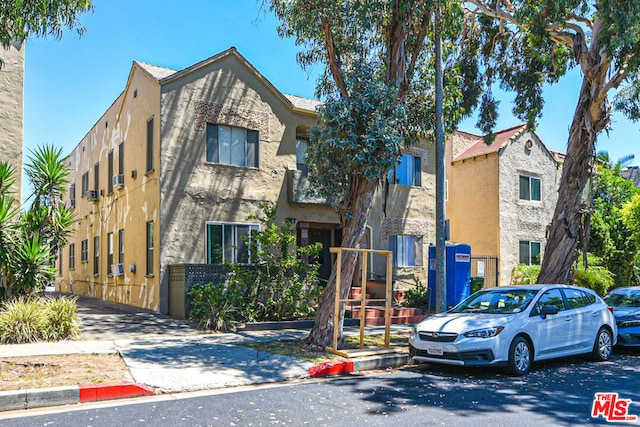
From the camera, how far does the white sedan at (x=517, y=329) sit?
368 inches

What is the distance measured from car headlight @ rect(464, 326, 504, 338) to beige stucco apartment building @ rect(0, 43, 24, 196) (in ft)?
36.9

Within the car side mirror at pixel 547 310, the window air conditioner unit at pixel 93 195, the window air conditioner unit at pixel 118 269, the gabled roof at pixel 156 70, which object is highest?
the gabled roof at pixel 156 70

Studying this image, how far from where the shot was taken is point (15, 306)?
11500mm

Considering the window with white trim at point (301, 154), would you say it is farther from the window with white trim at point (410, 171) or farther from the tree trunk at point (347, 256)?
the tree trunk at point (347, 256)

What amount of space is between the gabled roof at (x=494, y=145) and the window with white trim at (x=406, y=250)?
619 centimetres

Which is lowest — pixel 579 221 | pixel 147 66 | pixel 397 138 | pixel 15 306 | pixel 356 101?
pixel 15 306

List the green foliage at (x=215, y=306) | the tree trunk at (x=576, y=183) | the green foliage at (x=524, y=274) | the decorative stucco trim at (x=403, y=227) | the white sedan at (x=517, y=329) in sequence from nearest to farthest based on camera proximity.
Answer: the white sedan at (x=517, y=329), the green foliage at (x=215, y=306), the tree trunk at (x=576, y=183), the decorative stucco trim at (x=403, y=227), the green foliage at (x=524, y=274)

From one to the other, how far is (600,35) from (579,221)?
4.48 metres

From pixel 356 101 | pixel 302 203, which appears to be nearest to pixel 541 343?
pixel 356 101

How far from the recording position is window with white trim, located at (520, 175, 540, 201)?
83.4 feet

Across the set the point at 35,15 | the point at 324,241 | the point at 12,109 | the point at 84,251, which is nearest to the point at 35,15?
the point at 35,15

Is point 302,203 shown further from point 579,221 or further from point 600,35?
point 600,35

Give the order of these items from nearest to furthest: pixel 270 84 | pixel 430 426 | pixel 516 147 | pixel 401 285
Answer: pixel 430 426 → pixel 270 84 → pixel 401 285 → pixel 516 147

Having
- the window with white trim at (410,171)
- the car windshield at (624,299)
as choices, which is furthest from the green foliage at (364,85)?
the window with white trim at (410,171)
